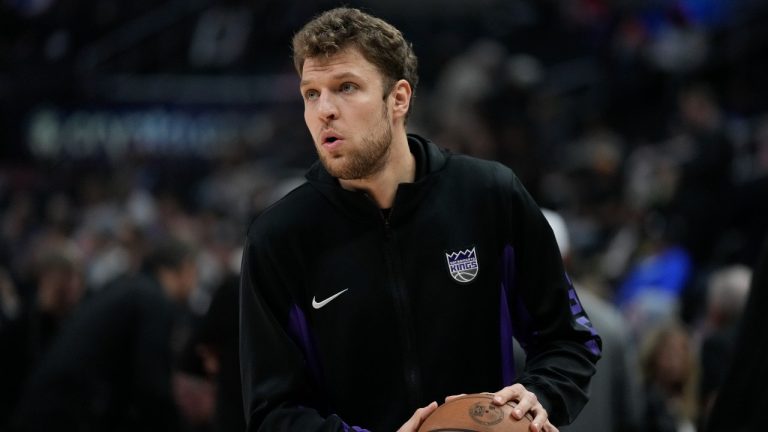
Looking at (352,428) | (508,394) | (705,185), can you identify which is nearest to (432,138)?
(705,185)

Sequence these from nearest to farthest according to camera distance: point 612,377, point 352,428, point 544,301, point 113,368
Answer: point 352,428
point 544,301
point 612,377
point 113,368

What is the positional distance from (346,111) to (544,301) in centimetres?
86

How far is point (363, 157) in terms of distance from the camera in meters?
3.85

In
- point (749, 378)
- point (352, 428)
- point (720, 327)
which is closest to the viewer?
point (749, 378)

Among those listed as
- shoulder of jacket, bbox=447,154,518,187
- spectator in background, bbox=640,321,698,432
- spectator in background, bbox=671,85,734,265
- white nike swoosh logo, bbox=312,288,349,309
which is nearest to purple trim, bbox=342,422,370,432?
white nike swoosh logo, bbox=312,288,349,309

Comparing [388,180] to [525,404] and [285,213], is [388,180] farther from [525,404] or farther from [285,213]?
[525,404]

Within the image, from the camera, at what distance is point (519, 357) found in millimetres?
4848

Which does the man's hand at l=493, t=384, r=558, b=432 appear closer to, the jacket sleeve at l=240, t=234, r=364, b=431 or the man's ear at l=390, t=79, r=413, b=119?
the jacket sleeve at l=240, t=234, r=364, b=431

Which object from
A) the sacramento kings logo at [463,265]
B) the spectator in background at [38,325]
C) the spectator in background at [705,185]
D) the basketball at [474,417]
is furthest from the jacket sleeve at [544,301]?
the spectator in background at [705,185]

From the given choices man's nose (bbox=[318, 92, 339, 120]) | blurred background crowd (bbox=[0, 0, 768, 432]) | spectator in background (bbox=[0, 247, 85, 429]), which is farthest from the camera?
blurred background crowd (bbox=[0, 0, 768, 432])

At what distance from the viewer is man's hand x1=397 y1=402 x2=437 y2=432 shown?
3535 mm

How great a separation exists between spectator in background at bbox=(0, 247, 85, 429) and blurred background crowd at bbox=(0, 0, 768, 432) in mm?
14

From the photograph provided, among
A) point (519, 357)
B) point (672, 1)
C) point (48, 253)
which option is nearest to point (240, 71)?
point (672, 1)

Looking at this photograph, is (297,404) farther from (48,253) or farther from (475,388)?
(48,253)
